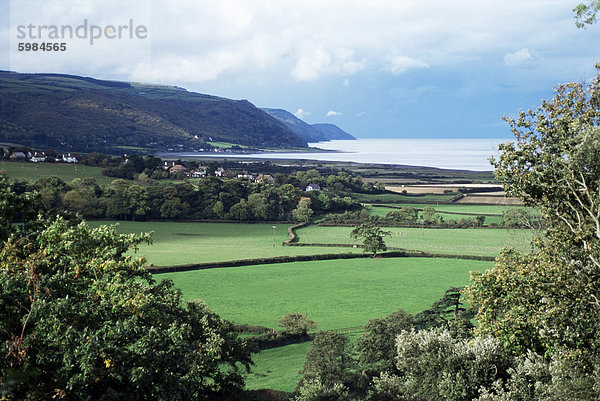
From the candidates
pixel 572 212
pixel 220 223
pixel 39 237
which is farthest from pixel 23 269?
pixel 220 223

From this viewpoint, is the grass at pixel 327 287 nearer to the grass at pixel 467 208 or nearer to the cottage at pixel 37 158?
the grass at pixel 467 208

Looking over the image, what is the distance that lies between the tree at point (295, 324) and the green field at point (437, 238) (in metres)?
36.2

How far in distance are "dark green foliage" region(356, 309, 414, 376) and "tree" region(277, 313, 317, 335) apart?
723cm

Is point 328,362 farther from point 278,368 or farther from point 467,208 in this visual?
point 467,208

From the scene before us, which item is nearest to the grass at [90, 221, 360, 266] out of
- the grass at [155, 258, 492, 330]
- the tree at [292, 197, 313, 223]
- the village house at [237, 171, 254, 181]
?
the tree at [292, 197, 313, 223]

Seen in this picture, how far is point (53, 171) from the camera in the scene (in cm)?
11975

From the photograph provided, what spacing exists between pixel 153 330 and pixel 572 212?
1313 cm

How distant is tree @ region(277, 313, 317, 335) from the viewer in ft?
127

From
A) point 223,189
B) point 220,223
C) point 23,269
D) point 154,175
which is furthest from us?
point 154,175

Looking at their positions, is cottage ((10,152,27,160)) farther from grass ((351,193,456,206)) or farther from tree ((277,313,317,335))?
tree ((277,313,317,335))

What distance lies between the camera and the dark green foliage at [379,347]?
3048 cm

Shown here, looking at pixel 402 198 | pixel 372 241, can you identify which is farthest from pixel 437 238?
pixel 402 198

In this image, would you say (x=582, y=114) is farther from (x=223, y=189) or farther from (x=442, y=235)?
(x=223, y=189)

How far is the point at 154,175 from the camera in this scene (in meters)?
127
